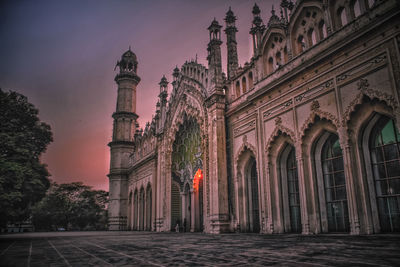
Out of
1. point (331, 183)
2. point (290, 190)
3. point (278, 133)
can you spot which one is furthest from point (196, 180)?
point (331, 183)

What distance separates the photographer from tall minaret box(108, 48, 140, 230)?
36.8m

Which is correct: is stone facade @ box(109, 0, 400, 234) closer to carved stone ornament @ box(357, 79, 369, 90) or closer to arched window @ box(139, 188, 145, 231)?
carved stone ornament @ box(357, 79, 369, 90)

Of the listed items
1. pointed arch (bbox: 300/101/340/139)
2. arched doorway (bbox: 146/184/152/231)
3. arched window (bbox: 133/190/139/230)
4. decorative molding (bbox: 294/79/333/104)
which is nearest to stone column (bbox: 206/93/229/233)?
decorative molding (bbox: 294/79/333/104)

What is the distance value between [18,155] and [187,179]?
11.8 m

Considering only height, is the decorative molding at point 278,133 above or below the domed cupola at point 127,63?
below

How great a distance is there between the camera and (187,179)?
75.7ft

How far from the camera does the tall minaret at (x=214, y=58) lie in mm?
18875

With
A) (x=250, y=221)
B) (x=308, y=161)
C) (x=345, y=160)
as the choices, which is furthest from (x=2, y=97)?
(x=345, y=160)

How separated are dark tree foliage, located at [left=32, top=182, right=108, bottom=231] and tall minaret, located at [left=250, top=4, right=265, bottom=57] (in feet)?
153

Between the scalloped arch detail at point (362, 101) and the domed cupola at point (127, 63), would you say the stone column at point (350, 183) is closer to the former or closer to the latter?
the scalloped arch detail at point (362, 101)

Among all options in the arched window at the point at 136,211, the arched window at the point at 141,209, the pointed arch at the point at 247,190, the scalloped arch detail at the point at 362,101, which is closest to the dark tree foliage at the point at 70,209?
the arched window at the point at 136,211

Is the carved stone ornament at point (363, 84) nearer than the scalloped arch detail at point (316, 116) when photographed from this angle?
Yes

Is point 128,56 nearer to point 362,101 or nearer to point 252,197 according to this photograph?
point 252,197

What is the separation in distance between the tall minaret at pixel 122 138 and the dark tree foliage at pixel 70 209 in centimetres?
1990
